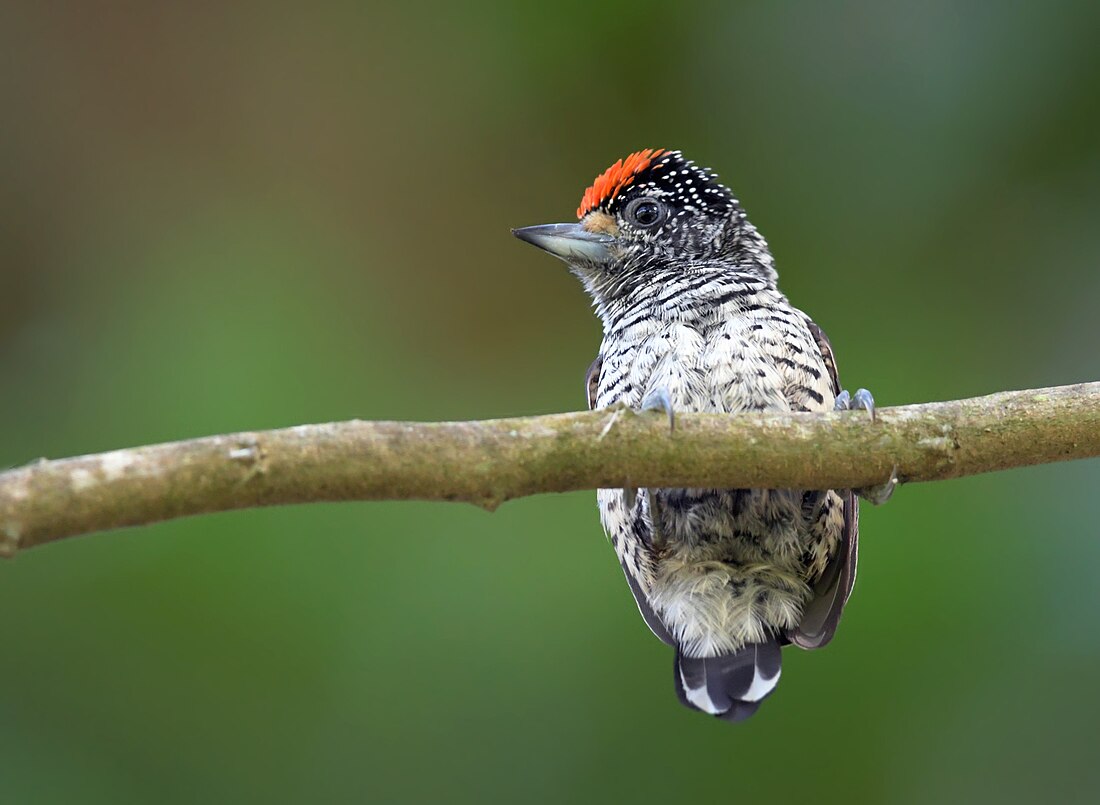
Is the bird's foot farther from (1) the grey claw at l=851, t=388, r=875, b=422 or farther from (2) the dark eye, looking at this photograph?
(2) the dark eye

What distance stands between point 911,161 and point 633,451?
343 centimetres

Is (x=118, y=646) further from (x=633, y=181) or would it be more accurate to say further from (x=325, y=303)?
(x=633, y=181)

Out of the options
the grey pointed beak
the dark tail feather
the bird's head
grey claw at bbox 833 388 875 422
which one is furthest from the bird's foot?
the grey pointed beak

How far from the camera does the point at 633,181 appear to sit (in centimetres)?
413

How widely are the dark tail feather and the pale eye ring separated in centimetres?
146

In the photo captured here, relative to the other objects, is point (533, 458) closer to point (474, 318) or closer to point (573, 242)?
point (573, 242)

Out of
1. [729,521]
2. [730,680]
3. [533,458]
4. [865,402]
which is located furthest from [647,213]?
[533,458]

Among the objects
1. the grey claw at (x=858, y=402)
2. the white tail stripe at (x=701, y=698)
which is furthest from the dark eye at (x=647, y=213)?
the white tail stripe at (x=701, y=698)

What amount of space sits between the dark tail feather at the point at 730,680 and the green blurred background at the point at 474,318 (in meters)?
1.19

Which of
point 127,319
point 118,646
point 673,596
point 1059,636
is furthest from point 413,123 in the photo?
point 1059,636

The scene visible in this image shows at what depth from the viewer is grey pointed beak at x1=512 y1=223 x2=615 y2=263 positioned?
4.05 metres

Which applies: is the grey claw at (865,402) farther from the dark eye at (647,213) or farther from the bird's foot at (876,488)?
the dark eye at (647,213)

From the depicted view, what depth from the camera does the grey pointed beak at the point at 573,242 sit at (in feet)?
13.3

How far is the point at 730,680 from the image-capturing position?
330 cm
